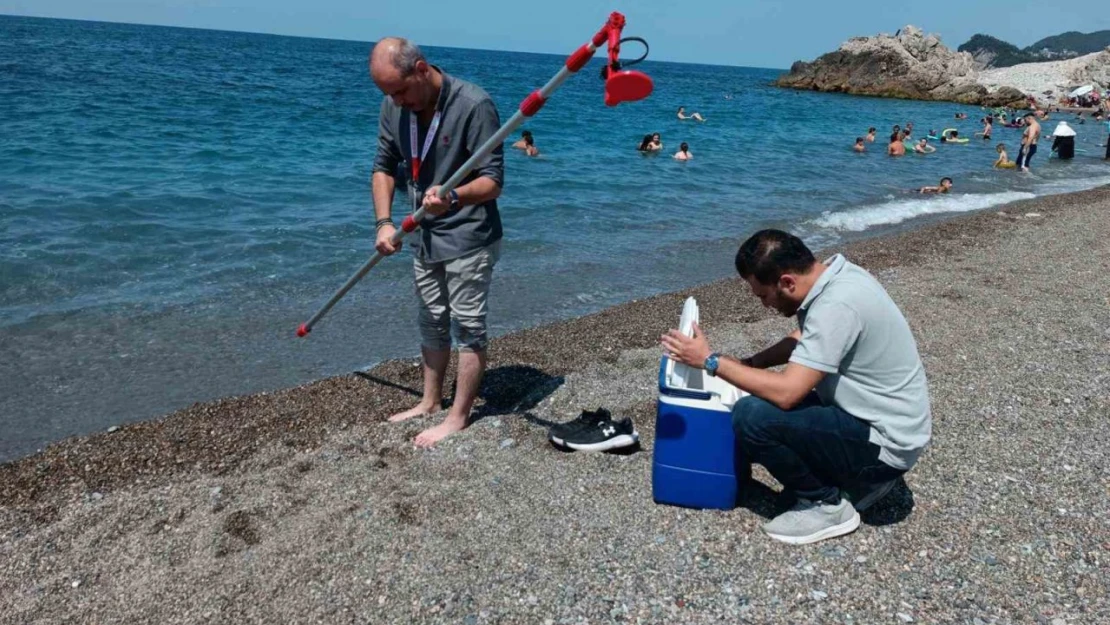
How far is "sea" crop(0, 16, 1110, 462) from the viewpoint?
6762 mm

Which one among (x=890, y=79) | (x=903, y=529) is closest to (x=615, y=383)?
(x=903, y=529)

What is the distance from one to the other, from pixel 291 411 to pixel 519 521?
2.27 metres

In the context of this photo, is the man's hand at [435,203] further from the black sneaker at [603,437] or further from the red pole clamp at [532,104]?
the black sneaker at [603,437]

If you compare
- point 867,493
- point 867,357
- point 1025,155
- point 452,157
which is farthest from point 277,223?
point 1025,155

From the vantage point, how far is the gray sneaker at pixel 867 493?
367cm

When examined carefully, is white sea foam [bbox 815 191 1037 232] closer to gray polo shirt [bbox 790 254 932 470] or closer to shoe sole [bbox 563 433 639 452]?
shoe sole [bbox 563 433 639 452]

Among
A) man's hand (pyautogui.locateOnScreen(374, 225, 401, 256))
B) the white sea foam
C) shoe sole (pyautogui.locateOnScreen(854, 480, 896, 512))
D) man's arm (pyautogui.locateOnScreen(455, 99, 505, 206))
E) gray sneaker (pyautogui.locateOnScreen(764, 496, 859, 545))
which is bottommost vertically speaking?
gray sneaker (pyautogui.locateOnScreen(764, 496, 859, 545))

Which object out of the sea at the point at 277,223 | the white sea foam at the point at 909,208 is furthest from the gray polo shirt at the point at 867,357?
the white sea foam at the point at 909,208

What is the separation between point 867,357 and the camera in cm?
334

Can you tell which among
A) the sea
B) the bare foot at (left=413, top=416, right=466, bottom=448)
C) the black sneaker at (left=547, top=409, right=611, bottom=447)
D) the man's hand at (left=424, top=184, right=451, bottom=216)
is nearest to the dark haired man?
the black sneaker at (left=547, top=409, right=611, bottom=447)

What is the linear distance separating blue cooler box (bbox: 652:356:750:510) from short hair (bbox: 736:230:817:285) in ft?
2.00

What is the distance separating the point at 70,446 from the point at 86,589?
179cm

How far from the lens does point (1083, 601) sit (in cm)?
326

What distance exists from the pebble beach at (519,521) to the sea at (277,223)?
1265mm
